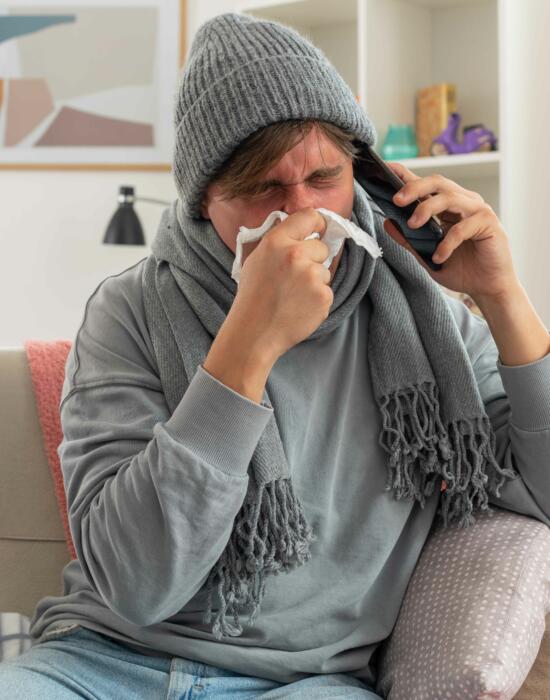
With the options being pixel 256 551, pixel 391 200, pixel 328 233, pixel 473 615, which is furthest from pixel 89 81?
pixel 473 615

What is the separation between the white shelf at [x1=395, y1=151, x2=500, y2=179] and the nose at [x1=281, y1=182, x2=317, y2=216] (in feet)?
5.18

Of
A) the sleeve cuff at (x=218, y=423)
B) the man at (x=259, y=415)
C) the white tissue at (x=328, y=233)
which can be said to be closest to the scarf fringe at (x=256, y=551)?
the man at (x=259, y=415)

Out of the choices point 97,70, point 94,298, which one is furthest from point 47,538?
point 97,70

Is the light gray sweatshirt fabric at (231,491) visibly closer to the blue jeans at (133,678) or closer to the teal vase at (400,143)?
the blue jeans at (133,678)

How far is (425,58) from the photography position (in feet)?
9.53

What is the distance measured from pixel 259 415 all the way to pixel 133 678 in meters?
0.37

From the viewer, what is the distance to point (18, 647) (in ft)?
4.50

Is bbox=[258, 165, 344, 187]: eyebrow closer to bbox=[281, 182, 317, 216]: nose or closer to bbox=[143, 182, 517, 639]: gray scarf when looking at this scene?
bbox=[281, 182, 317, 216]: nose

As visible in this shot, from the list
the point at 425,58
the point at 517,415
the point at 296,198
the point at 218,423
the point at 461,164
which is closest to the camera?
the point at 218,423

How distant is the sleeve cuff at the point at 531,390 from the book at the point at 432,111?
168 cm

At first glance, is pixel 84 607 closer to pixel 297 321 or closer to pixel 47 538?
pixel 47 538

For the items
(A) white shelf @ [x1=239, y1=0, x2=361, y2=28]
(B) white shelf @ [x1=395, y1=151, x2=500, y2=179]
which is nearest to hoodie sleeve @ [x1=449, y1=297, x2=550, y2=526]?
(B) white shelf @ [x1=395, y1=151, x2=500, y2=179]

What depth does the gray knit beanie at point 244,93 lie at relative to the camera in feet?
3.64

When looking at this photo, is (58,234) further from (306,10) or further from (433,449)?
(433,449)
